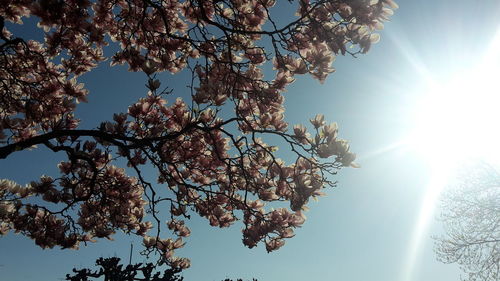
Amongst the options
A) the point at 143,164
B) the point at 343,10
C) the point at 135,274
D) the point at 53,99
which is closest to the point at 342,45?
the point at 343,10

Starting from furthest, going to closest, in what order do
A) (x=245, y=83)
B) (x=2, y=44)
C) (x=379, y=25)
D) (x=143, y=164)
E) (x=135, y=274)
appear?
(x=143, y=164) < (x=245, y=83) < (x=2, y=44) < (x=379, y=25) < (x=135, y=274)

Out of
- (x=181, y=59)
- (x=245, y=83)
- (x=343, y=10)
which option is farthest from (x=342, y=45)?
(x=181, y=59)

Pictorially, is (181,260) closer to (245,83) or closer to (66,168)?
(66,168)

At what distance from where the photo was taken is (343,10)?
3.56m

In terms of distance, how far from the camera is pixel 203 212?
5.15 m

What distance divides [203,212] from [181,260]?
2.39 ft

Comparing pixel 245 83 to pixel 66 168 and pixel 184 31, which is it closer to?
pixel 184 31

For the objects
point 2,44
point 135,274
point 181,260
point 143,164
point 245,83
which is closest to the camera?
point 135,274

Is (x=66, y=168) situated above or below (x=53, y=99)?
below

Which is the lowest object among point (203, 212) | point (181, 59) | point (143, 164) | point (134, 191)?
point (203, 212)

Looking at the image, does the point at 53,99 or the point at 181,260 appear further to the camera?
the point at 181,260

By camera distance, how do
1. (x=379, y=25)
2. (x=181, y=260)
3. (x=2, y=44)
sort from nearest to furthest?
(x=379, y=25), (x=2, y=44), (x=181, y=260)

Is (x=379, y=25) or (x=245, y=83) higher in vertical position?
(x=245, y=83)

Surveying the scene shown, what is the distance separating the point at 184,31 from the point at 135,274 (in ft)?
12.6
